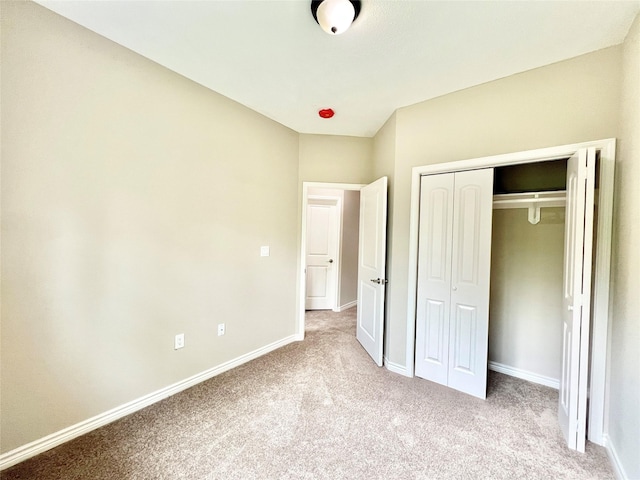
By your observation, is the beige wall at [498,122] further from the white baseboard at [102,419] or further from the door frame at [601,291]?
the white baseboard at [102,419]

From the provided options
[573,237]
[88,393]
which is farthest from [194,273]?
[573,237]

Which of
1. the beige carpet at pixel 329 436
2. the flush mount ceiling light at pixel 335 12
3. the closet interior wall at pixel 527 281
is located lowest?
the beige carpet at pixel 329 436

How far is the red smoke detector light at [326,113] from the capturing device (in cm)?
263

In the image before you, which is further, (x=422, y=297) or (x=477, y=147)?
(x=422, y=297)

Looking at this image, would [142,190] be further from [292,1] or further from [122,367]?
[292,1]

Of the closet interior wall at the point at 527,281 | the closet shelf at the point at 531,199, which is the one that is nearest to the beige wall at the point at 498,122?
the closet shelf at the point at 531,199

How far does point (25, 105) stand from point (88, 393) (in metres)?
1.77

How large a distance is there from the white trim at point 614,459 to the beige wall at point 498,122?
1345 mm

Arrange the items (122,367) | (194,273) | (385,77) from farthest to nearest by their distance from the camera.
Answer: (194,273)
(385,77)
(122,367)

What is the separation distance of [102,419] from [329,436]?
154cm

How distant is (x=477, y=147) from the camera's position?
7.20ft

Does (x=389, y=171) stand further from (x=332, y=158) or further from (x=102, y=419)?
(x=102, y=419)

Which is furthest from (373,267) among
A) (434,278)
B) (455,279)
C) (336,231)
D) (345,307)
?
(345,307)

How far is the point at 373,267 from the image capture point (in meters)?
2.92
